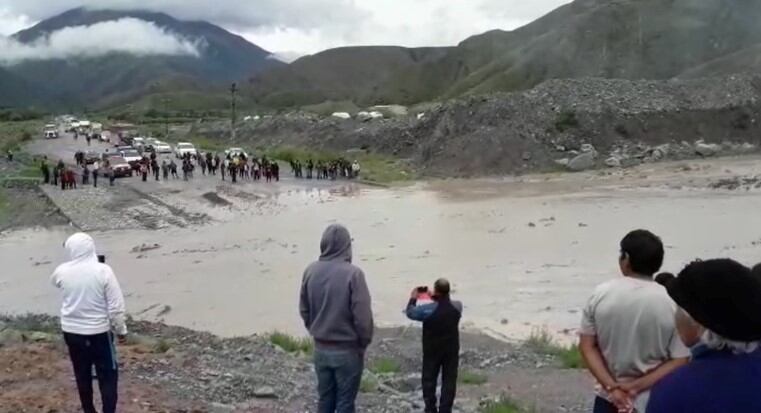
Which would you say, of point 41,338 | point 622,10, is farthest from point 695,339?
point 622,10

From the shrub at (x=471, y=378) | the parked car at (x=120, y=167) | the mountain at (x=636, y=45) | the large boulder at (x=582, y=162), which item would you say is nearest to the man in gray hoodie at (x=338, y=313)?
the shrub at (x=471, y=378)

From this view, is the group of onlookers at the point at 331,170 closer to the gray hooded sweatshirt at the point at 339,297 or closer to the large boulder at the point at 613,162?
the large boulder at the point at 613,162

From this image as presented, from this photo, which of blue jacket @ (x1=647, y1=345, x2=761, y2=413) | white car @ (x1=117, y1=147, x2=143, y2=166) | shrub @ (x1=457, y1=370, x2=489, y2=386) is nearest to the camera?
blue jacket @ (x1=647, y1=345, x2=761, y2=413)

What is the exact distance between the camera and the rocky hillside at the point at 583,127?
52000mm

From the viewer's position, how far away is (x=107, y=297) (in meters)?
6.62

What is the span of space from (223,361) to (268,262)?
1455cm

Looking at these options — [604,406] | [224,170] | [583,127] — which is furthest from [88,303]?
[583,127]

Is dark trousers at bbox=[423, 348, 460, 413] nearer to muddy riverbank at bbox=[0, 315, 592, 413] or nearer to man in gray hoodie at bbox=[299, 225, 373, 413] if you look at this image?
muddy riverbank at bbox=[0, 315, 592, 413]

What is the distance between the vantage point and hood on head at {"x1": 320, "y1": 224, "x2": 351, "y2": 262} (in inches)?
231

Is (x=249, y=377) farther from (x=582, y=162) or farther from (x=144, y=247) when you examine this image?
(x=582, y=162)

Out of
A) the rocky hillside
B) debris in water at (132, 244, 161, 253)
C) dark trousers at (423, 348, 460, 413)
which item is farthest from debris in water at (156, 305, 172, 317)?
A: the rocky hillside

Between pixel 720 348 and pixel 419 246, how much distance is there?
79.6ft

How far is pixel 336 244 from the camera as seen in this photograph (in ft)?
19.3

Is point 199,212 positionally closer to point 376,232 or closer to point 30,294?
point 376,232
